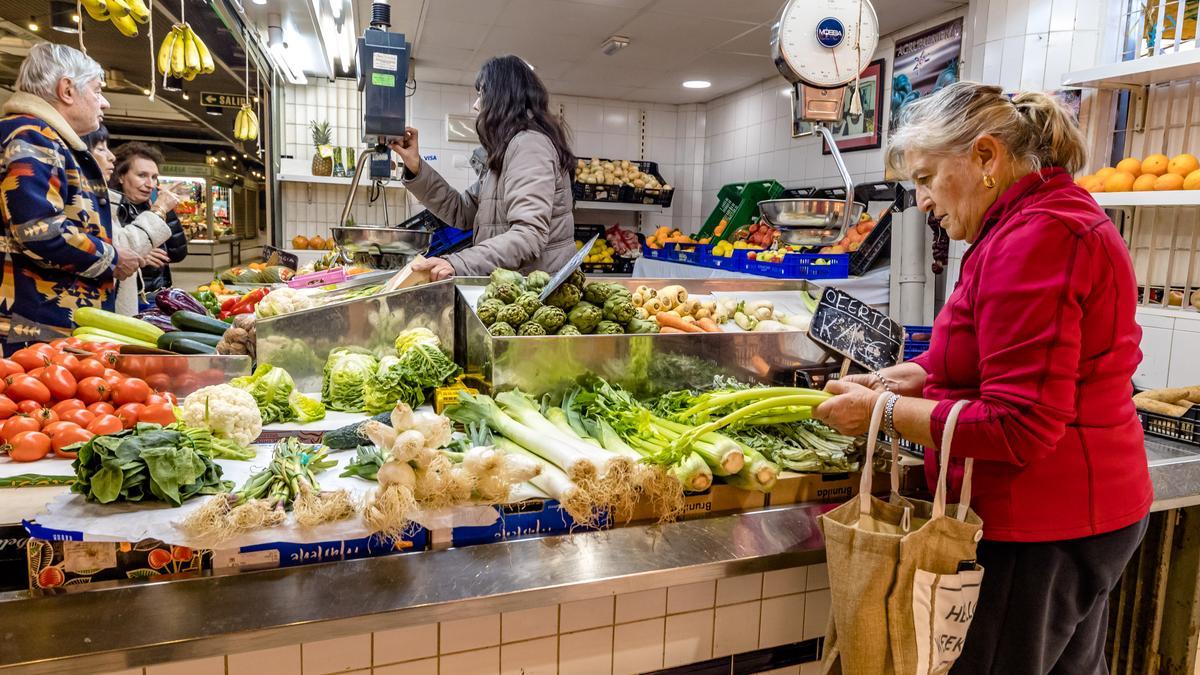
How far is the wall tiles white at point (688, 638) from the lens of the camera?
73.4 inches

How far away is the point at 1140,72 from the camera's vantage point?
12.4 ft

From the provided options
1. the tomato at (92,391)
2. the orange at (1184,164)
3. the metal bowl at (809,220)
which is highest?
the orange at (1184,164)

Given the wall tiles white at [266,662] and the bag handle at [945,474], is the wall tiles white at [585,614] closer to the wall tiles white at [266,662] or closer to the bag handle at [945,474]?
the wall tiles white at [266,662]

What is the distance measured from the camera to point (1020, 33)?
441 cm

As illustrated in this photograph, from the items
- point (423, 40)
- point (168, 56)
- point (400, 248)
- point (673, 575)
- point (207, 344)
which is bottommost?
point (673, 575)

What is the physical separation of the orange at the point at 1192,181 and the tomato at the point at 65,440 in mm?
4431

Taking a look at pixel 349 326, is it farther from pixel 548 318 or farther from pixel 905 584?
pixel 905 584

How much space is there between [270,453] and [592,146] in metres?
7.73

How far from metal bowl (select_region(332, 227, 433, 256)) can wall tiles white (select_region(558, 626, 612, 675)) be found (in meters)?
2.21

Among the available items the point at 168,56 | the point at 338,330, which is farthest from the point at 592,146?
the point at 338,330

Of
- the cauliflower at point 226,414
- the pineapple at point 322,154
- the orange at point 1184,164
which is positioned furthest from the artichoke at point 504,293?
the pineapple at point 322,154

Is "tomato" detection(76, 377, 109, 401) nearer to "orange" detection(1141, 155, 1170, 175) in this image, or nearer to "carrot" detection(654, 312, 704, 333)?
"carrot" detection(654, 312, 704, 333)

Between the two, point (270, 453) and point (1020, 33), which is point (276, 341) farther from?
point (1020, 33)

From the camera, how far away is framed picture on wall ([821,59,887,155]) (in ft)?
20.4
